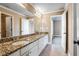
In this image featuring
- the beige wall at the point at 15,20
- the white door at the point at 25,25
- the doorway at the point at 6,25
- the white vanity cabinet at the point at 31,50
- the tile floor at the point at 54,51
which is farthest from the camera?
the tile floor at the point at 54,51

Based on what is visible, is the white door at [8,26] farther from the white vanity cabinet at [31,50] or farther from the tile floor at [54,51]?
the tile floor at [54,51]

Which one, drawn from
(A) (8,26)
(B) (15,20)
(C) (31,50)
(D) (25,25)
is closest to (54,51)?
(C) (31,50)

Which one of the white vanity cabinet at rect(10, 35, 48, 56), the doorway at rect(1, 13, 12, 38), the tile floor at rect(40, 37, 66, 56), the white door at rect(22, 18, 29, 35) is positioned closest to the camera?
the white vanity cabinet at rect(10, 35, 48, 56)

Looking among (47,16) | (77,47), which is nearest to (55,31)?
(47,16)

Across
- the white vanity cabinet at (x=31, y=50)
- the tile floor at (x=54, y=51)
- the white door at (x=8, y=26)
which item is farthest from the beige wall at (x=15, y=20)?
the tile floor at (x=54, y=51)

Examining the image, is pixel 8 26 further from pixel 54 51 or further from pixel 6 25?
pixel 54 51

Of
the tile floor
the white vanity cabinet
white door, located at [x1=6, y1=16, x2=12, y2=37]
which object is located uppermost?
white door, located at [x1=6, y1=16, x2=12, y2=37]

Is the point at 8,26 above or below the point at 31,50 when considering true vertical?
above

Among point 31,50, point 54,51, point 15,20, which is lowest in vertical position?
point 54,51

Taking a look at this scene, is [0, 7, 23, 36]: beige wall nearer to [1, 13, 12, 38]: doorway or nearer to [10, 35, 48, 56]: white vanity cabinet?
[1, 13, 12, 38]: doorway

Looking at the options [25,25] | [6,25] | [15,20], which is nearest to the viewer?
[6,25]

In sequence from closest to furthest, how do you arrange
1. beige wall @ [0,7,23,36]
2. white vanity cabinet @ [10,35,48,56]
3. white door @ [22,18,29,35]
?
white vanity cabinet @ [10,35,48,56], beige wall @ [0,7,23,36], white door @ [22,18,29,35]

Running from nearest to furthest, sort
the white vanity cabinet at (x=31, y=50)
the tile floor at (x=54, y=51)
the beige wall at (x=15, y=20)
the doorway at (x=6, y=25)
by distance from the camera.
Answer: the white vanity cabinet at (x=31, y=50) → the doorway at (x=6, y=25) → the beige wall at (x=15, y=20) → the tile floor at (x=54, y=51)

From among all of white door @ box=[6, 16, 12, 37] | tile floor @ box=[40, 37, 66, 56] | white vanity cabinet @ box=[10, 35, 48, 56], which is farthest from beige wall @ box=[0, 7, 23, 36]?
tile floor @ box=[40, 37, 66, 56]
